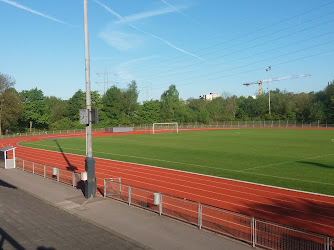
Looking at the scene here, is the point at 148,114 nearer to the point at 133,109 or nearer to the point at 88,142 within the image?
the point at 133,109

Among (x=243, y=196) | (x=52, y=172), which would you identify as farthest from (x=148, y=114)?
(x=243, y=196)

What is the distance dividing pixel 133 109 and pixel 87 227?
104m

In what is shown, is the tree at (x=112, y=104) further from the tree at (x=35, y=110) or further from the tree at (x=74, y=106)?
the tree at (x=35, y=110)

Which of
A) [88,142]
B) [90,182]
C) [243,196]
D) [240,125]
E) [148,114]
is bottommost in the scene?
[243,196]

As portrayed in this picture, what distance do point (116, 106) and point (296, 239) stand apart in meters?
99.3

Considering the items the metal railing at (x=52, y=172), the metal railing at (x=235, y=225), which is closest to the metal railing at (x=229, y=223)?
the metal railing at (x=235, y=225)

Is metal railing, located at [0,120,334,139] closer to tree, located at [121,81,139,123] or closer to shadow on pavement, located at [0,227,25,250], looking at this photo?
tree, located at [121,81,139,123]

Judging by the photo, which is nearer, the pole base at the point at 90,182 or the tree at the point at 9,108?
the pole base at the point at 90,182

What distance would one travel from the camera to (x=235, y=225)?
1021 cm

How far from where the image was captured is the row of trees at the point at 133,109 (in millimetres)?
82938

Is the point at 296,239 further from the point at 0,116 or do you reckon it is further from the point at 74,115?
the point at 74,115

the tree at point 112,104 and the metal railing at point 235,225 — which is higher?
the tree at point 112,104

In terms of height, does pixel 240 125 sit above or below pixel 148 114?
below

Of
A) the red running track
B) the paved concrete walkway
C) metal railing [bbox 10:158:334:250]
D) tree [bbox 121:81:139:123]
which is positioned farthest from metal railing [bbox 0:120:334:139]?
metal railing [bbox 10:158:334:250]
